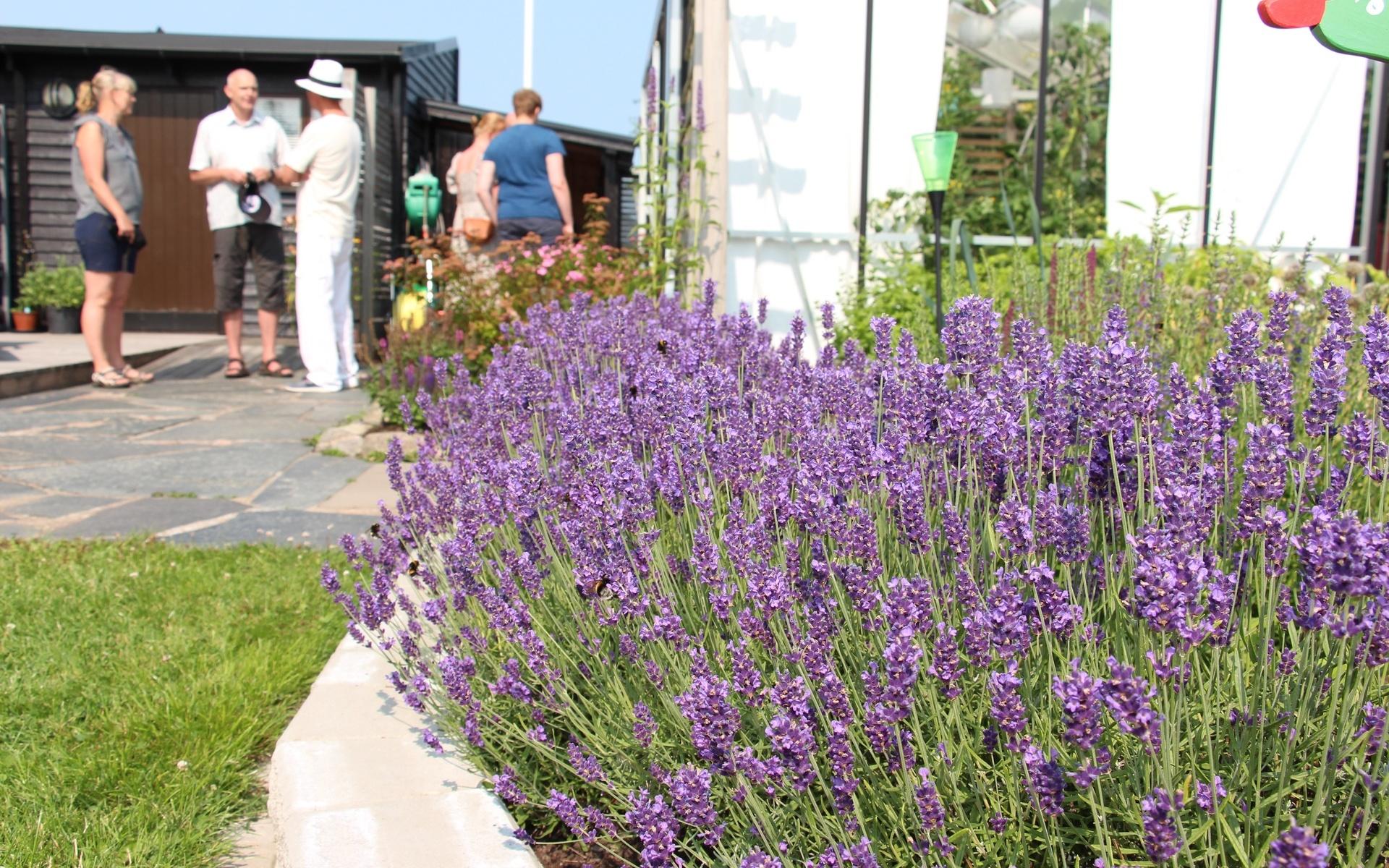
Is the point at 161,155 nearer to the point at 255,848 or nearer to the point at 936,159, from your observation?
the point at 936,159

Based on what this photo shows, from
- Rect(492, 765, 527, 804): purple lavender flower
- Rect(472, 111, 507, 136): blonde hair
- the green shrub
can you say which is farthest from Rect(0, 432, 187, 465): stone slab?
the green shrub

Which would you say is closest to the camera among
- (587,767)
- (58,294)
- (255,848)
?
(587,767)

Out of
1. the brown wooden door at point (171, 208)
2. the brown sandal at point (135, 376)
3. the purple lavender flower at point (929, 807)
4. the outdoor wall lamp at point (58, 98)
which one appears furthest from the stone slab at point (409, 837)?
→ the outdoor wall lamp at point (58, 98)

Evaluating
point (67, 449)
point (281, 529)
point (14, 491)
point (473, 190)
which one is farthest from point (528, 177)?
point (281, 529)

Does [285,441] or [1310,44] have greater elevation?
[1310,44]

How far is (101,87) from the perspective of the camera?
7.93 metres

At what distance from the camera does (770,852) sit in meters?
1.56

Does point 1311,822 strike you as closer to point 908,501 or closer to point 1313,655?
point 1313,655

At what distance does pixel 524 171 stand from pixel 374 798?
614 cm

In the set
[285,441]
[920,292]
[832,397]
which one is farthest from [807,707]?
[285,441]

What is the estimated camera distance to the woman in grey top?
7758mm

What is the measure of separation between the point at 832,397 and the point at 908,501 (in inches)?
31.2

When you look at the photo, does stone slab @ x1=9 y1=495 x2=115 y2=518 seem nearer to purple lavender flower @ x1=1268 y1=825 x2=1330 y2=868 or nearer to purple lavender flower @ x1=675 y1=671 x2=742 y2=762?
purple lavender flower @ x1=675 y1=671 x2=742 y2=762

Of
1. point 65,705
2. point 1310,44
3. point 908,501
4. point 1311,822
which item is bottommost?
point 65,705
